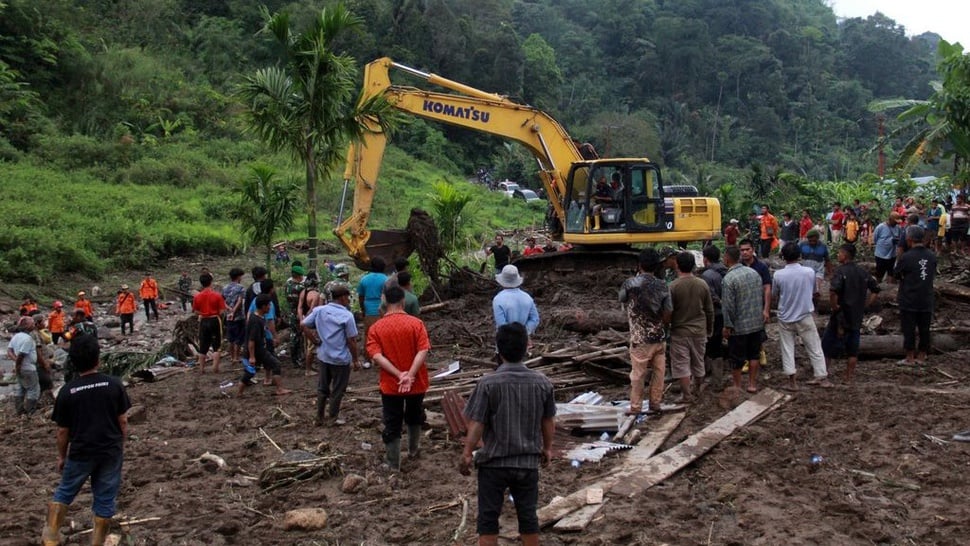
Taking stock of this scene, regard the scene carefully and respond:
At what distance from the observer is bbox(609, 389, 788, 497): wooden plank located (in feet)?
22.7

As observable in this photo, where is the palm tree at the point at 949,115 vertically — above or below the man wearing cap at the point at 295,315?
above

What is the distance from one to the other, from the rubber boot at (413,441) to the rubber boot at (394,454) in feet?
0.80

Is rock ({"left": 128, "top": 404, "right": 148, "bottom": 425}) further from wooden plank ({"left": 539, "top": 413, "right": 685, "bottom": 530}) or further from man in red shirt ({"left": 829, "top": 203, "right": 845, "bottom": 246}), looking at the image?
man in red shirt ({"left": 829, "top": 203, "right": 845, "bottom": 246})

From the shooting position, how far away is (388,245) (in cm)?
1599

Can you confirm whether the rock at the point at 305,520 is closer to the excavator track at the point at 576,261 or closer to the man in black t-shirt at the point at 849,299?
the man in black t-shirt at the point at 849,299

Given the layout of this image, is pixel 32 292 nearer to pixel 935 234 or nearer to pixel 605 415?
pixel 605 415

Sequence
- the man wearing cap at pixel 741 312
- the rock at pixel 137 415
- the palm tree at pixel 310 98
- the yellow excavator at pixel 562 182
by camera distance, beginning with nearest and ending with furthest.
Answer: the man wearing cap at pixel 741 312
the rock at pixel 137 415
the palm tree at pixel 310 98
the yellow excavator at pixel 562 182

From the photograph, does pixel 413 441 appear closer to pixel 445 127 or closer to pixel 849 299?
pixel 849 299

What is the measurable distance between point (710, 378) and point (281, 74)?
815 cm

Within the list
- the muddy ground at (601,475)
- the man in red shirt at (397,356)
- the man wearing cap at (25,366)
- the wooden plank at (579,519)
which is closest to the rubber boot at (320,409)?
the muddy ground at (601,475)

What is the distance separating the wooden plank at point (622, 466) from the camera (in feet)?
20.9

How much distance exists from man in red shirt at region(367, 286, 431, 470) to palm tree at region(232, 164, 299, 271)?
10.7 metres

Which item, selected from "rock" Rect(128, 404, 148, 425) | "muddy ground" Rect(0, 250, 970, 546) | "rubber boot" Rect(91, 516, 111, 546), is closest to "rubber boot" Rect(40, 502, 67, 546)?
"rubber boot" Rect(91, 516, 111, 546)

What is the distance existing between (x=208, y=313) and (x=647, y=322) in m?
6.65
